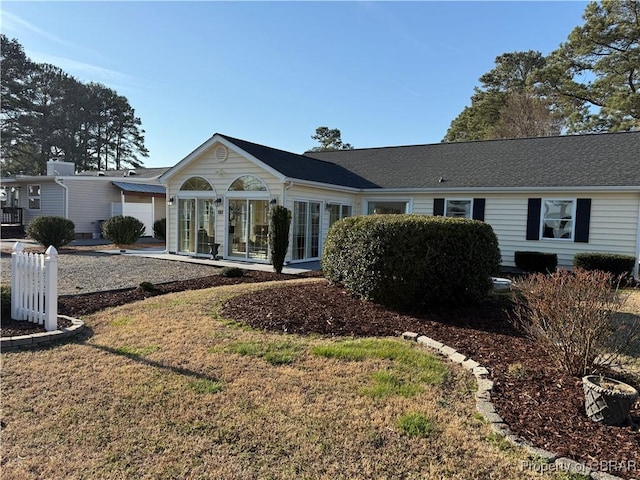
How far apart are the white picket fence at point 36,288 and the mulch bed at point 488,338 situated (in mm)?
508

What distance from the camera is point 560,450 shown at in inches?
105

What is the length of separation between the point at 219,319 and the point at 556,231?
36.8 ft

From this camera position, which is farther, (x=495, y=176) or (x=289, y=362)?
(x=495, y=176)

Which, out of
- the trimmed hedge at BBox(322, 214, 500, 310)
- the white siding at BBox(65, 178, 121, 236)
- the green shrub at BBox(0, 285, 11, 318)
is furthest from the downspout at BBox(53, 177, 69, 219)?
the trimmed hedge at BBox(322, 214, 500, 310)

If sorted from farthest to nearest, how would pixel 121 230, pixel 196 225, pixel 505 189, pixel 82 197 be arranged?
pixel 82 197 → pixel 121 230 → pixel 196 225 → pixel 505 189

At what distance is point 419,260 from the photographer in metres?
6.04

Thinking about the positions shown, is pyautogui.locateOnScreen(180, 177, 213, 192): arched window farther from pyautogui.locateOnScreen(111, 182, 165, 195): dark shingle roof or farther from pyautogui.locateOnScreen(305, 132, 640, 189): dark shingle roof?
pyautogui.locateOnScreen(111, 182, 165, 195): dark shingle roof

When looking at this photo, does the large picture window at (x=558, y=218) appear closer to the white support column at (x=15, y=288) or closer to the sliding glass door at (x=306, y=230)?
the sliding glass door at (x=306, y=230)

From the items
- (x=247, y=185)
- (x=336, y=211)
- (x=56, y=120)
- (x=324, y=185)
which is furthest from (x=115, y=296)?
(x=56, y=120)

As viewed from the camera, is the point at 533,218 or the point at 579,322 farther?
the point at 533,218

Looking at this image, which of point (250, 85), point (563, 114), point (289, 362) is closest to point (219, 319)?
point (289, 362)

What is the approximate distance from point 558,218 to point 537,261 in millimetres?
1726

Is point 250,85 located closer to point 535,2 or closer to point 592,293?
point 535,2

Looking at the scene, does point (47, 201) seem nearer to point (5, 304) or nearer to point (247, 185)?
point (247, 185)
